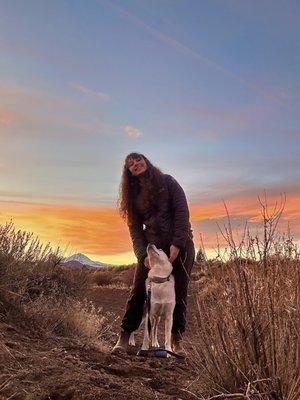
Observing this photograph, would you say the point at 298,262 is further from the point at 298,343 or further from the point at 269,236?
the point at 298,343

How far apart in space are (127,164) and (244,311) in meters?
2.86

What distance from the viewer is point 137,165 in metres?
6.43

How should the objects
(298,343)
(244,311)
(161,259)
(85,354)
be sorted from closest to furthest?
(298,343) → (244,311) → (85,354) → (161,259)

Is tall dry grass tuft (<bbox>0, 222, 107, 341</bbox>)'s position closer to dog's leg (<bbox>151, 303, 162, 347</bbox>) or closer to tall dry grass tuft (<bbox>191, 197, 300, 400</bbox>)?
dog's leg (<bbox>151, 303, 162, 347</bbox>)

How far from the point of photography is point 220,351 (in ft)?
13.4

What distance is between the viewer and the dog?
628cm

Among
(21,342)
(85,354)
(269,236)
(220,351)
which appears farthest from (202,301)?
(21,342)

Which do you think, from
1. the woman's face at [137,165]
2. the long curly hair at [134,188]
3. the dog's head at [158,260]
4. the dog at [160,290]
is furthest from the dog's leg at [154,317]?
the woman's face at [137,165]

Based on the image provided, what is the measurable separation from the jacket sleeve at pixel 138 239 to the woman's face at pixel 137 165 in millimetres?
479

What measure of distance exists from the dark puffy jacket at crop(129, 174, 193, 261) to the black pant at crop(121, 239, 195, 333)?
0.15 metres

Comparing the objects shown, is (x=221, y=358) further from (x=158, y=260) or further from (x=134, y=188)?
(x=134, y=188)

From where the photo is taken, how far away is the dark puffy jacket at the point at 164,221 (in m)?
6.36

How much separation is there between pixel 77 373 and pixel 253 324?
1351mm

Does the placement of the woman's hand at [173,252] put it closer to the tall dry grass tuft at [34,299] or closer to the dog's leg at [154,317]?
the dog's leg at [154,317]
